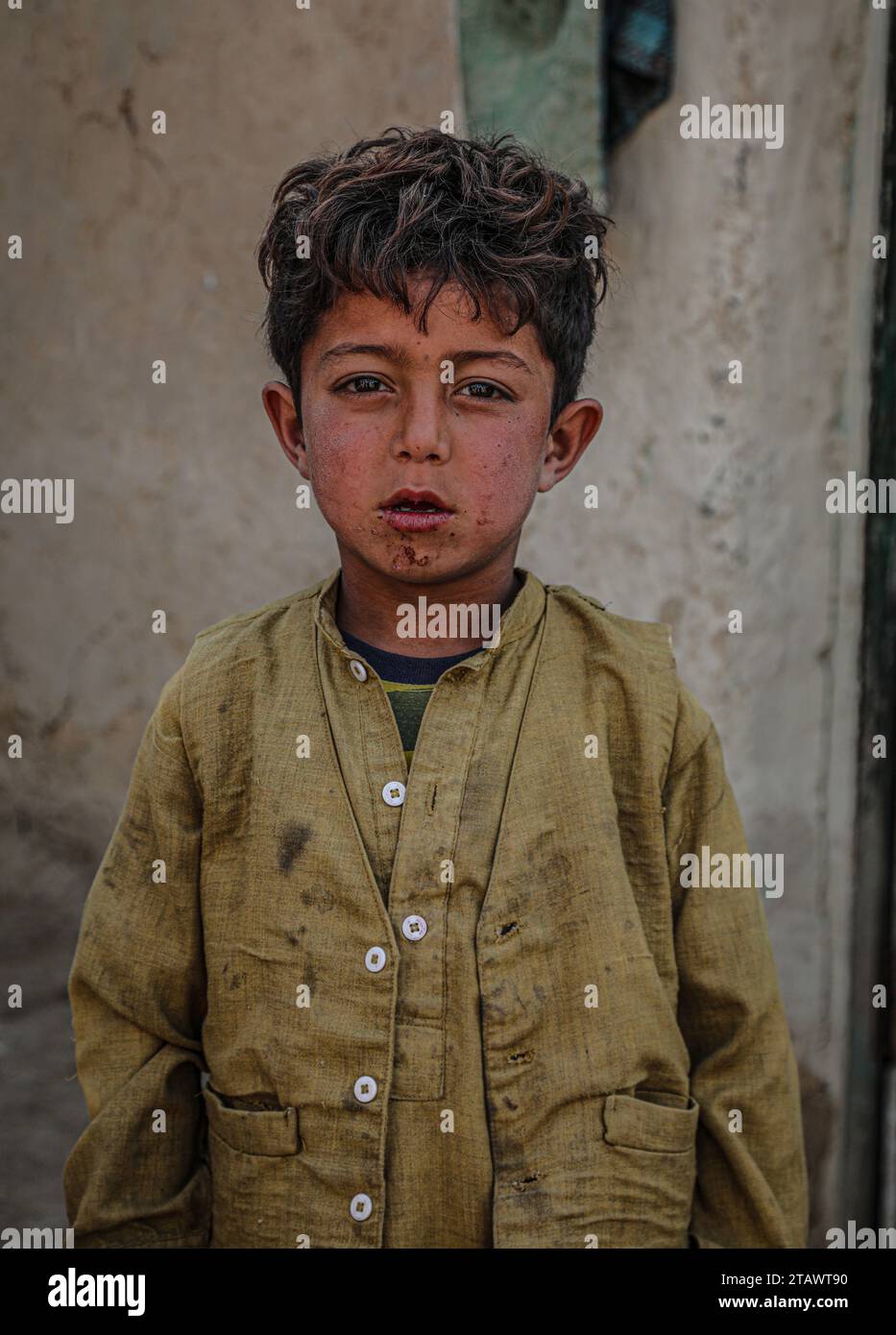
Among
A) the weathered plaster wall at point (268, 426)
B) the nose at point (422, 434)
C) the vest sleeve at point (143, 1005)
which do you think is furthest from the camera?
the weathered plaster wall at point (268, 426)

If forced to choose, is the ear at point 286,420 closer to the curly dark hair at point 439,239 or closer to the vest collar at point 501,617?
the curly dark hair at point 439,239

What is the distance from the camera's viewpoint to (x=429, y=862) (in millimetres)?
1410

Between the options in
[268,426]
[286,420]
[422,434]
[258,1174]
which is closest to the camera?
[422,434]

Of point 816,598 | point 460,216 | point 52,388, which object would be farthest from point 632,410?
point 52,388

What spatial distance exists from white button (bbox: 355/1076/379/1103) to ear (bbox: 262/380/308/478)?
0.72 meters

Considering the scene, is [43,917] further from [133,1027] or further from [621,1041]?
[621,1041]

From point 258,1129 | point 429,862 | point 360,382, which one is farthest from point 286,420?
point 258,1129

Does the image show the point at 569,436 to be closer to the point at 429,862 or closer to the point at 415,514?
the point at 415,514

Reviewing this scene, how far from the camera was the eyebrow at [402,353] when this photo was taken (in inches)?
54.0

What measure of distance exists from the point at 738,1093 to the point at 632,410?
1256mm

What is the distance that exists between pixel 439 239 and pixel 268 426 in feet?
3.70

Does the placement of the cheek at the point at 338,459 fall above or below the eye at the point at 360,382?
below

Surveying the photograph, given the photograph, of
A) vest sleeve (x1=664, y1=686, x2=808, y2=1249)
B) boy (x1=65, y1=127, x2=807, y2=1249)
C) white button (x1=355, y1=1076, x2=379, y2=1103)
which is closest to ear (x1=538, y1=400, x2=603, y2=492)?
boy (x1=65, y1=127, x2=807, y2=1249)

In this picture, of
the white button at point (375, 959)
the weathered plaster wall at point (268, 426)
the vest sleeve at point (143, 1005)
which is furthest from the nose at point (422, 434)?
the weathered plaster wall at point (268, 426)
